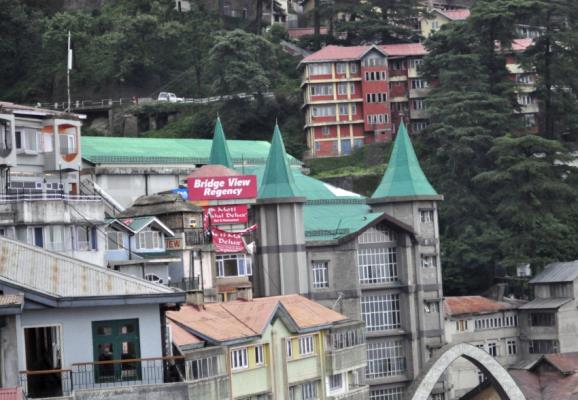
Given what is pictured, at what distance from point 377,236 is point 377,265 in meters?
1.78

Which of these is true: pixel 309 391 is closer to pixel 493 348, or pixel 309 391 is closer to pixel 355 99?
pixel 493 348

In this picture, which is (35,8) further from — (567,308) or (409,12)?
(567,308)

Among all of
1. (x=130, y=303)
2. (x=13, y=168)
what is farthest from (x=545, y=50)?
(x=130, y=303)

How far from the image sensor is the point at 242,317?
209ft

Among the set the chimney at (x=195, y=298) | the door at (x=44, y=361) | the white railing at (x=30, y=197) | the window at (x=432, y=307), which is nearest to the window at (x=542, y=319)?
the window at (x=432, y=307)

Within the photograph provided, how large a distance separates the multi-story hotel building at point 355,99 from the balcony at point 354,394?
66.9m

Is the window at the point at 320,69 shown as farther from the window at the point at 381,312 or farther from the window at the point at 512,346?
the window at the point at 381,312

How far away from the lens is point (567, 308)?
10738cm

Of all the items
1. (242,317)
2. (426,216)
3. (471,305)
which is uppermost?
(426,216)

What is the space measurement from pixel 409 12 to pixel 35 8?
37.8 meters

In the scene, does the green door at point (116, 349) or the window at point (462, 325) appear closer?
the green door at point (116, 349)

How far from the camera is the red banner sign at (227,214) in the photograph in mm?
86000

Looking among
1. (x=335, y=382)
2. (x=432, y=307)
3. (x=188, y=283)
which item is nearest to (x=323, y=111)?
(x=432, y=307)

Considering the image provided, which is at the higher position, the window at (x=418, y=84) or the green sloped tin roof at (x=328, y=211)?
the window at (x=418, y=84)
